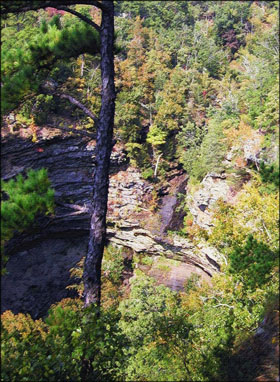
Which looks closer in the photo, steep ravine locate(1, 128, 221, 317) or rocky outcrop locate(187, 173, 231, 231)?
rocky outcrop locate(187, 173, 231, 231)

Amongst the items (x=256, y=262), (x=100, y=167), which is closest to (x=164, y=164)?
(x=256, y=262)

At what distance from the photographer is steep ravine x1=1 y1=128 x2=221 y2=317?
18.4 m

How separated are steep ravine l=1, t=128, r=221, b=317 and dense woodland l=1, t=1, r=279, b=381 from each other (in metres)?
0.97

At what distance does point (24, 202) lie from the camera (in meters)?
2.72

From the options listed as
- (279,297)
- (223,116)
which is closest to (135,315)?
(279,297)

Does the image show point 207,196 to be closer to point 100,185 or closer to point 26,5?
point 100,185

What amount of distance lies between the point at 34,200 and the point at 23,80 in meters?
1.43

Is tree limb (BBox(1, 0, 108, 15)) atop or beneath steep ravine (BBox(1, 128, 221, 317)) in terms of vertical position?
atop

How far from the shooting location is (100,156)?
3.67 meters

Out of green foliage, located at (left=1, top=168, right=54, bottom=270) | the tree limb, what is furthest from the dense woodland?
the tree limb

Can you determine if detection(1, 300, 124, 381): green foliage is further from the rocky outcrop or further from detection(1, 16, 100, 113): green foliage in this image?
the rocky outcrop

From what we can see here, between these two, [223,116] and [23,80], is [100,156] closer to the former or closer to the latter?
[23,80]

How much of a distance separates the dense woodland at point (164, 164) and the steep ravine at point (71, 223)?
966mm

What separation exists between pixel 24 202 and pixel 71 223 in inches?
723
